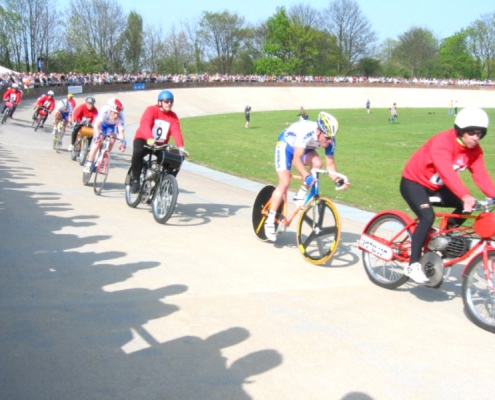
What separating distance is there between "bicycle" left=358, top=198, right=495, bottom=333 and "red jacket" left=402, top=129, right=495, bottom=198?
0.23 meters

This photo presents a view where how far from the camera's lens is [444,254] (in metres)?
6.54

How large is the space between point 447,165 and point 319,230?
2.32 m

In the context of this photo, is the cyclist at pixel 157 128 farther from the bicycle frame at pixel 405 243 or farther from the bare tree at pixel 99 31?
the bare tree at pixel 99 31

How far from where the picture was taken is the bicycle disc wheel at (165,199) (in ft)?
32.8

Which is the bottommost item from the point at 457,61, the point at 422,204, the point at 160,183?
the point at 160,183

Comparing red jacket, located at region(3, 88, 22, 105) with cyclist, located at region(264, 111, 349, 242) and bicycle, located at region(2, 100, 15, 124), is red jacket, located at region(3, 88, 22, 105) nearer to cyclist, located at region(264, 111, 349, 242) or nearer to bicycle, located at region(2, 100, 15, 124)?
bicycle, located at region(2, 100, 15, 124)

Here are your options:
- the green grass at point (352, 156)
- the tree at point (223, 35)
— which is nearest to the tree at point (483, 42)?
the tree at point (223, 35)

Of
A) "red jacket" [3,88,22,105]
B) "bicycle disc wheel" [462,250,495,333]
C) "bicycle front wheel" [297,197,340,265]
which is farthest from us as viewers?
"red jacket" [3,88,22,105]

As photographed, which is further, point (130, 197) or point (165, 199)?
point (130, 197)

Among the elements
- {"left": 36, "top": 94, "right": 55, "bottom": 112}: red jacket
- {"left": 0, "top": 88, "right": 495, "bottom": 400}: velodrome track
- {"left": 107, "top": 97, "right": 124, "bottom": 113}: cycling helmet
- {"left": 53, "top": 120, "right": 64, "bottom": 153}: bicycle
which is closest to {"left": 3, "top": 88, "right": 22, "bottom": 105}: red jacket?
{"left": 36, "top": 94, "right": 55, "bottom": 112}: red jacket

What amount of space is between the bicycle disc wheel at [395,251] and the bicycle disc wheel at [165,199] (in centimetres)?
362

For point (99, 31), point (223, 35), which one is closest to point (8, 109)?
point (99, 31)

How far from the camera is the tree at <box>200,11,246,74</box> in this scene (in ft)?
375

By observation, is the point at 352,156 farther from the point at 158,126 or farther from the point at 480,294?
the point at 480,294
